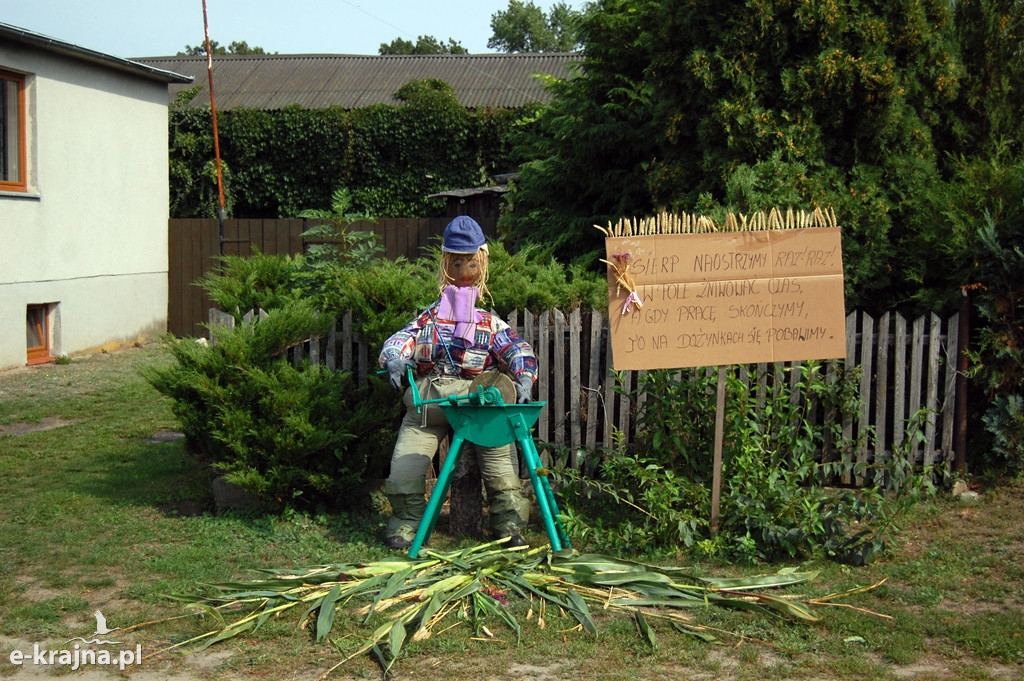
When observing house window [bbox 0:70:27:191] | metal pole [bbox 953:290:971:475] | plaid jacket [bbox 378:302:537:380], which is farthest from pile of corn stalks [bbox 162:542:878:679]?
house window [bbox 0:70:27:191]

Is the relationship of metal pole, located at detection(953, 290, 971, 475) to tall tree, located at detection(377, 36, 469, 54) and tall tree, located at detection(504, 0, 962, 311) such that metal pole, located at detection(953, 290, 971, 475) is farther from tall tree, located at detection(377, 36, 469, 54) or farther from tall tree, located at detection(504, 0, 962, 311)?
tall tree, located at detection(377, 36, 469, 54)

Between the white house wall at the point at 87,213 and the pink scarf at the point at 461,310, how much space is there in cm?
819

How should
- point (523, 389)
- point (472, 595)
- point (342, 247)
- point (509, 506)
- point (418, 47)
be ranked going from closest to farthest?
point (472, 595)
point (523, 389)
point (509, 506)
point (342, 247)
point (418, 47)

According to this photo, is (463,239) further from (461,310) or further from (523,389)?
(523,389)

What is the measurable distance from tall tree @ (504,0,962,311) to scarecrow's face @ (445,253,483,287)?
7.10ft

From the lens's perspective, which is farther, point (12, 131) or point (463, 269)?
point (12, 131)

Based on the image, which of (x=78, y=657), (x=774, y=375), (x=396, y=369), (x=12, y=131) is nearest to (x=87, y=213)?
(x=12, y=131)

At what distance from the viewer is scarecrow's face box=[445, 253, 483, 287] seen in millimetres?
5520

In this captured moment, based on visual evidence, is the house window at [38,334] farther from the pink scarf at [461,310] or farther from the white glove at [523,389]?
the white glove at [523,389]

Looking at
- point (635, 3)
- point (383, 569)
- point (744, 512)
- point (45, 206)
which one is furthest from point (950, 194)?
point (45, 206)

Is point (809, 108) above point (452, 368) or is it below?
above

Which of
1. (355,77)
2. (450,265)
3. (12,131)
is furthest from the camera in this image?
(355,77)

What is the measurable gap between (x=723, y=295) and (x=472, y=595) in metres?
2.02

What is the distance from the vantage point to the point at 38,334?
12.6 meters
